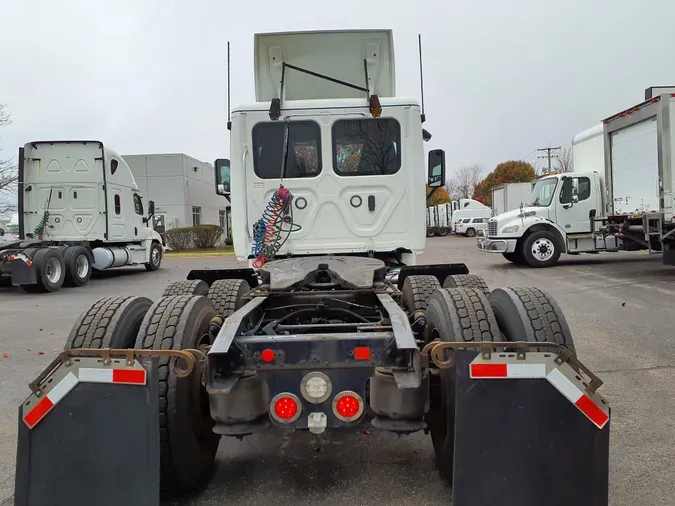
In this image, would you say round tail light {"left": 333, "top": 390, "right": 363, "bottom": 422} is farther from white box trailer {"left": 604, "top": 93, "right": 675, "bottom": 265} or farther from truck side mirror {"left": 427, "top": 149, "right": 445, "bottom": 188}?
white box trailer {"left": 604, "top": 93, "right": 675, "bottom": 265}

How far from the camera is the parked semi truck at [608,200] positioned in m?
11.5

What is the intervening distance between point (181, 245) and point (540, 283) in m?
22.6

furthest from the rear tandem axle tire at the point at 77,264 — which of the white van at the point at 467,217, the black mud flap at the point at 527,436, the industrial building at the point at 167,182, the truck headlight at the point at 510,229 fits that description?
the white van at the point at 467,217

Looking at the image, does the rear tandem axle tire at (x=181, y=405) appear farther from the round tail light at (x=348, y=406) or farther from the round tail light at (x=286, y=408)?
the round tail light at (x=348, y=406)

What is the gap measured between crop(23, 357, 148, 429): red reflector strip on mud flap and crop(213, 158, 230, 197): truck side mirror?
3.65 m

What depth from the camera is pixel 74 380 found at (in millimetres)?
2275

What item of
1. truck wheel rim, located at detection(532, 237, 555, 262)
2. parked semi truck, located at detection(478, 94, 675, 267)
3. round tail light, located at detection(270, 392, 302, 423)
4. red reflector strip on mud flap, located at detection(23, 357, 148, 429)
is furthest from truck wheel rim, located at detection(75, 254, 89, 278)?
round tail light, located at detection(270, 392, 302, 423)

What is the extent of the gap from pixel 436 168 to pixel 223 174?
92.1 inches

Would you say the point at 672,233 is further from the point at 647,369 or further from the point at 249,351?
→ the point at 249,351

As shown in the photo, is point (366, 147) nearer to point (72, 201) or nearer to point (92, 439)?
point (92, 439)

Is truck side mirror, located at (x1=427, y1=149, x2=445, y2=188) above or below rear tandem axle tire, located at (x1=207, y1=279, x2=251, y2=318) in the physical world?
above

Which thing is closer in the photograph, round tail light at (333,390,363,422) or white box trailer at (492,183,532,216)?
round tail light at (333,390,363,422)

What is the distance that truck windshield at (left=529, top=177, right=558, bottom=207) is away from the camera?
596 inches

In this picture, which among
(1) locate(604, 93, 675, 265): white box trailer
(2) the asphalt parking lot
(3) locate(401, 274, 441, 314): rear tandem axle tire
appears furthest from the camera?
(1) locate(604, 93, 675, 265): white box trailer
